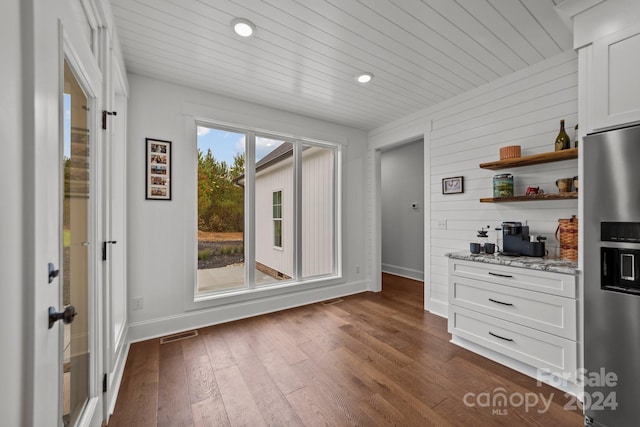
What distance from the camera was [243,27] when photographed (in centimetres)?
197

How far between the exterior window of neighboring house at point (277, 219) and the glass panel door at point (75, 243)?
8.10ft

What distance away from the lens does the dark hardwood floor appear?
66.1 inches

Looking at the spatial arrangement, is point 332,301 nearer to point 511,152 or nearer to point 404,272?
point 404,272

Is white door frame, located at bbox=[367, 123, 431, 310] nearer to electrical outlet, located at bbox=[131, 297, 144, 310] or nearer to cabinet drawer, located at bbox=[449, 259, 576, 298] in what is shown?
cabinet drawer, located at bbox=[449, 259, 576, 298]

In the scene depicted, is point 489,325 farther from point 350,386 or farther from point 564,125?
point 564,125

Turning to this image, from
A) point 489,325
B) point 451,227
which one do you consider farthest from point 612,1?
point 489,325

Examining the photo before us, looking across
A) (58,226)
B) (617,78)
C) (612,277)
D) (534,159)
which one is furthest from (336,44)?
(612,277)

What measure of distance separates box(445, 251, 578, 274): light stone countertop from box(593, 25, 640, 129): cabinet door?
3.20 feet

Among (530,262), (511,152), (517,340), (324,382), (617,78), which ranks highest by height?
(617,78)

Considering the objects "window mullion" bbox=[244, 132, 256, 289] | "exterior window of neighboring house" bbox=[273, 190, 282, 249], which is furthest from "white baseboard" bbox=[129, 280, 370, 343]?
"exterior window of neighboring house" bbox=[273, 190, 282, 249]

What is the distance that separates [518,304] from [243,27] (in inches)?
119

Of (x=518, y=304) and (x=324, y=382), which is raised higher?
(x=518, y=304)

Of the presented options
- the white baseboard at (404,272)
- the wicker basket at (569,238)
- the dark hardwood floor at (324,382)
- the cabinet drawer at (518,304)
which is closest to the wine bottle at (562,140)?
the wicker basket at (569,238)

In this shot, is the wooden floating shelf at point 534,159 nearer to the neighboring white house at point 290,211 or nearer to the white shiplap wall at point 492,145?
the white shiplap wall at point 492,145
